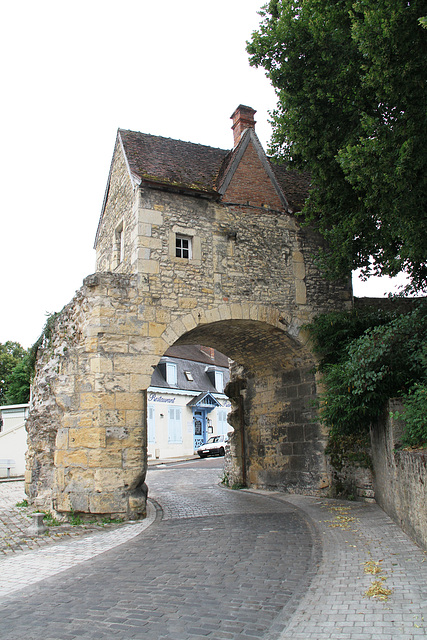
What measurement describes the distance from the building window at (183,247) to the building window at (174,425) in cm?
1776

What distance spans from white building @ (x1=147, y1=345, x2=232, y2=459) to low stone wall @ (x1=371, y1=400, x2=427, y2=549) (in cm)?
1814

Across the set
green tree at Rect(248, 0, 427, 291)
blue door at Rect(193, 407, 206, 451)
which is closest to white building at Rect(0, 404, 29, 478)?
blue door at Rect(193, 407, 206, 451)

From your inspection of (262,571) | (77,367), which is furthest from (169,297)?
(262,571)

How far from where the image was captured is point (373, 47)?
21.6ft

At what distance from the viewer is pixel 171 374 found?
2777cm

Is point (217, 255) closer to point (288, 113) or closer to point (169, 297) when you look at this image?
point (169, 297)

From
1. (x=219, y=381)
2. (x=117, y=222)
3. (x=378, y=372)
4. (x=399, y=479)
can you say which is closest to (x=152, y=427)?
(x=219, y=381)

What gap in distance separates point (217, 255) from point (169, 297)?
1.46 m

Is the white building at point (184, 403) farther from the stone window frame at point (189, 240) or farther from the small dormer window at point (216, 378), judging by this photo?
the stone window frame at point (189, 240)

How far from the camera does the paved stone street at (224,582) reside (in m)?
3.66

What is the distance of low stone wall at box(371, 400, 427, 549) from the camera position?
5207 millimetres

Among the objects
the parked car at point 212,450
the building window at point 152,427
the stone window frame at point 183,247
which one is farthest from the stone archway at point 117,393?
the building window at point 152,427

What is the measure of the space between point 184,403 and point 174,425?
1460 millimetres

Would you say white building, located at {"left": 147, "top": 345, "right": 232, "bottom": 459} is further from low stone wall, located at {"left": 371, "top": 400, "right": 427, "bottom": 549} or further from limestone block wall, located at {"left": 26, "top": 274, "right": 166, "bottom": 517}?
low stone wall, located at {"left": 371, "top": 400, "right": 427, "bottom": 549}
